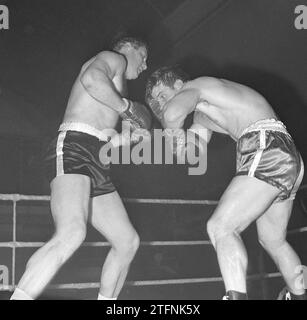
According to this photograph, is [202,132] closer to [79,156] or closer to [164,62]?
[79,156]

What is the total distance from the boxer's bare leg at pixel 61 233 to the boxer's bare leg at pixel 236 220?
0.49 meters

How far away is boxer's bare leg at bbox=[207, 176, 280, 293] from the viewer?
151 centimetres

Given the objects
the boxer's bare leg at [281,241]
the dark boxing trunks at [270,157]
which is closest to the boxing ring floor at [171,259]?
the boxer's bare leg at [281,241]

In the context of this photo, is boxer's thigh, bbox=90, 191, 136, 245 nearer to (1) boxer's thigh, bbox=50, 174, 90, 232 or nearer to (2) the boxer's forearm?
(1) boxer's thigh, bbox=50, 174, 90, 232

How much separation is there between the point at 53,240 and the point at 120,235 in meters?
0.37

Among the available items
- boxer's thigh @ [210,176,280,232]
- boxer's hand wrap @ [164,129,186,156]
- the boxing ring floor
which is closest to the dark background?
the boxing ring floor

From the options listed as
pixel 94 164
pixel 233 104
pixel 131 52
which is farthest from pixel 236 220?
pixel 131 52

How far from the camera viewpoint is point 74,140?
179 cm

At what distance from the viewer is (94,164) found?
70.6 inches

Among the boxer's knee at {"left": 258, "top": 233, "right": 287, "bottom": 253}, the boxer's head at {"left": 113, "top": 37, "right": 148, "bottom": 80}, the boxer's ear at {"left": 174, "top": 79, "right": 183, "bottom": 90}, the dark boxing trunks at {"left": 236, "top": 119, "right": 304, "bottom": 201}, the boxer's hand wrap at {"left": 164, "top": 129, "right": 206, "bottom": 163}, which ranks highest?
the boxer's head at {"left": 113, "top": 37, "right": 148, "bottom": 80}

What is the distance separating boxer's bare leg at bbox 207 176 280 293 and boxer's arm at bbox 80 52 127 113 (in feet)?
1.93
